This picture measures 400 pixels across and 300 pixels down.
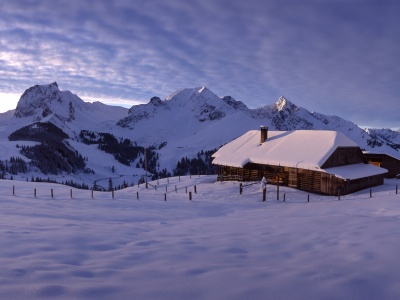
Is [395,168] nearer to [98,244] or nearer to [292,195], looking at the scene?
[292,195]

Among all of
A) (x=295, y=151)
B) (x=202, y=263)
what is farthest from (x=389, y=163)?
(x=202, y=263)

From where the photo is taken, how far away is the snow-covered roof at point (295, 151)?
1083 inches

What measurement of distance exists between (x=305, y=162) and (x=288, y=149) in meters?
3.87

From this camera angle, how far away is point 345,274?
4.70 metres

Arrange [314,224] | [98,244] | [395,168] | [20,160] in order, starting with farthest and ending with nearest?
1. [20,160]
2. [395,168]
3. [314,224]
4. [98,244]

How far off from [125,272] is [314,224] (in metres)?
7.27

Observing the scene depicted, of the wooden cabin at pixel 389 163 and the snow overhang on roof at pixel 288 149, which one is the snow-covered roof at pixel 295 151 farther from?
the wooden cabin at pixel 389 163

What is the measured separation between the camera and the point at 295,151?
1193 inches

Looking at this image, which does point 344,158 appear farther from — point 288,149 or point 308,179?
point 288,149

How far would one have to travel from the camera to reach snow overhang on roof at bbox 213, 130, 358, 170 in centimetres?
2806

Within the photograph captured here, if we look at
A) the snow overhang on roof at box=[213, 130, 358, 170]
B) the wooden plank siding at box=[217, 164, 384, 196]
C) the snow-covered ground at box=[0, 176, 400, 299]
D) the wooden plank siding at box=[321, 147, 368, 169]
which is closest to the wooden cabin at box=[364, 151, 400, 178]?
the wooden plank siding at box=[321, 147, 368, 169]

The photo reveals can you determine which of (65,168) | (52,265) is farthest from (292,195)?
(65,168)

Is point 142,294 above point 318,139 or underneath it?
underneath

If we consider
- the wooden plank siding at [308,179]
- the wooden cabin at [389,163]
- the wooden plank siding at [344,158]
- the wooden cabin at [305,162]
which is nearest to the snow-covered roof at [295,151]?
the wooden cabin at [305,162]
